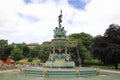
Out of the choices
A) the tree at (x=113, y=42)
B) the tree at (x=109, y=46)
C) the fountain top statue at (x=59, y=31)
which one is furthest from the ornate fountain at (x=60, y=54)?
the tree at (x=109, y=46)

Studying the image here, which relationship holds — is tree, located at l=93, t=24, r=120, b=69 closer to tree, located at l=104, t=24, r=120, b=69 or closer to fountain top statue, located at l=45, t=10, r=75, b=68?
tree, located at l=104, t=24, r=120, b=69

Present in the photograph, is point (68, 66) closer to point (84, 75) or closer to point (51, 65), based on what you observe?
point (51, 65)

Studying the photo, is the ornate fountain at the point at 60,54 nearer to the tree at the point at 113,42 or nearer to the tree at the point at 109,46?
the tree at the point at 113,42

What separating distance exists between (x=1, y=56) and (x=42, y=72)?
85631 millimetres

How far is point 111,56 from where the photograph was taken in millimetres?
56719

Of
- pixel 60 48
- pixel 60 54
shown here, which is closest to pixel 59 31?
pixel 60 48

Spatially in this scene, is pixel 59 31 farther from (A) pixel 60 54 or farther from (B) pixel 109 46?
(B) pixel 109 46

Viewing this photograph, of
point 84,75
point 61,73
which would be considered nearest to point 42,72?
point 61,73

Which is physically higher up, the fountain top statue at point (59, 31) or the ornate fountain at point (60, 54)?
the fountain top statue at point (59, 31)

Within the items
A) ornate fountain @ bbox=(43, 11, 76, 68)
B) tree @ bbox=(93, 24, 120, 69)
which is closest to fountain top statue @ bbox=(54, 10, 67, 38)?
ornate fountain @ bbox=(43, 11, 76, 68)

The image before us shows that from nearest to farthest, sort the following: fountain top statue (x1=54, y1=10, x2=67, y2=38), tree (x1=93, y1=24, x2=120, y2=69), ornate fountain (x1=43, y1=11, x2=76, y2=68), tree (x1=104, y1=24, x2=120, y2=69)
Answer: ornate fountain (x1=43, y1=11, x2=76, y2=68), fountain top statue (x1=54, y1=10, x2=67, y2=38), tree (x1=104, y1=24, x2=120, y2=69), tree (x1=93, y1=24, x2=120, y2=69)

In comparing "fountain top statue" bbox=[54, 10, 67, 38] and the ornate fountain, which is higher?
"fountain top statue" bbox=[54, 10, 67, 38]

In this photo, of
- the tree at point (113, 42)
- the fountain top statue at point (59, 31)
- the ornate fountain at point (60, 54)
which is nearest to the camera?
the ornate fountain at point (60, 54)

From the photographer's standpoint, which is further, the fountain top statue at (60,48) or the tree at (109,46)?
the tree at (109,46)
